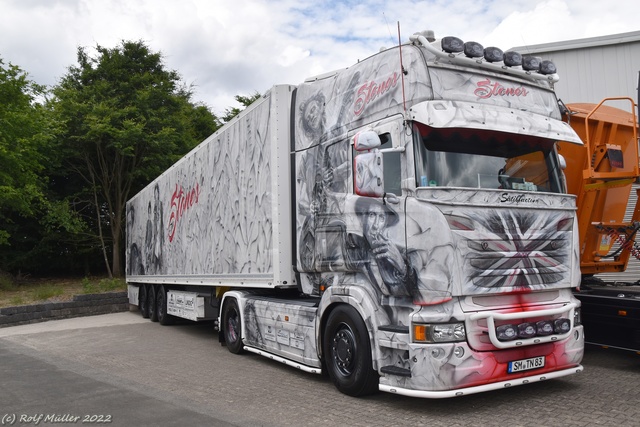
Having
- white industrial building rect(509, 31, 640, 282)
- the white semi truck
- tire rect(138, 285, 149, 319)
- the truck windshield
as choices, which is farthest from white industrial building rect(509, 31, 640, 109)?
tire rect(138, 285, 149, 319)

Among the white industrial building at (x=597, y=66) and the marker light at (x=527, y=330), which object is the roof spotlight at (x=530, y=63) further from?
the white industrial building at (x=597, y=66)

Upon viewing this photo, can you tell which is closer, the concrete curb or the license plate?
the license plate

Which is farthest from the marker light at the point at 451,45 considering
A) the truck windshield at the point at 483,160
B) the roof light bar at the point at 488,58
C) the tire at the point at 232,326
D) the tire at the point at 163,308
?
the tire at the point at 163,308

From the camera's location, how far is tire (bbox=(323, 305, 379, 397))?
5820 millimetres

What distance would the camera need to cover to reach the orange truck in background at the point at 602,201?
279 inches

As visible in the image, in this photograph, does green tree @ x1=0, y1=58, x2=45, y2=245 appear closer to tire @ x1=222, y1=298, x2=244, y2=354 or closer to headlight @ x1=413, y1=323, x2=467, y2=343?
tire @ x1=222, y1=298, x2=244, y2=354

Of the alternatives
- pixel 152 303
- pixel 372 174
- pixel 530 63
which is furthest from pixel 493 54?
pixel 152 303

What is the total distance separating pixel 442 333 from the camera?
16.9 ft

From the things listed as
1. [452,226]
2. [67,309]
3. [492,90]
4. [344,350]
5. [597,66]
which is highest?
[597,66]

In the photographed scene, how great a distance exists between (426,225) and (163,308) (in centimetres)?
1056

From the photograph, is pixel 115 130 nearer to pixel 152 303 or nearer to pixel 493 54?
pixel 152 303

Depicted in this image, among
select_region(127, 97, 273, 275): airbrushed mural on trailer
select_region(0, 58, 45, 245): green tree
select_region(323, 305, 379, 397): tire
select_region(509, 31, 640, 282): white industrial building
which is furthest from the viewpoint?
select_region(0, 58, 45, 245): green tree

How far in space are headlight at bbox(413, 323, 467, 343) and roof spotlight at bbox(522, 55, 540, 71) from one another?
3.08 metres

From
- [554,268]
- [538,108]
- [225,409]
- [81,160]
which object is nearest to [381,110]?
[538,108]
